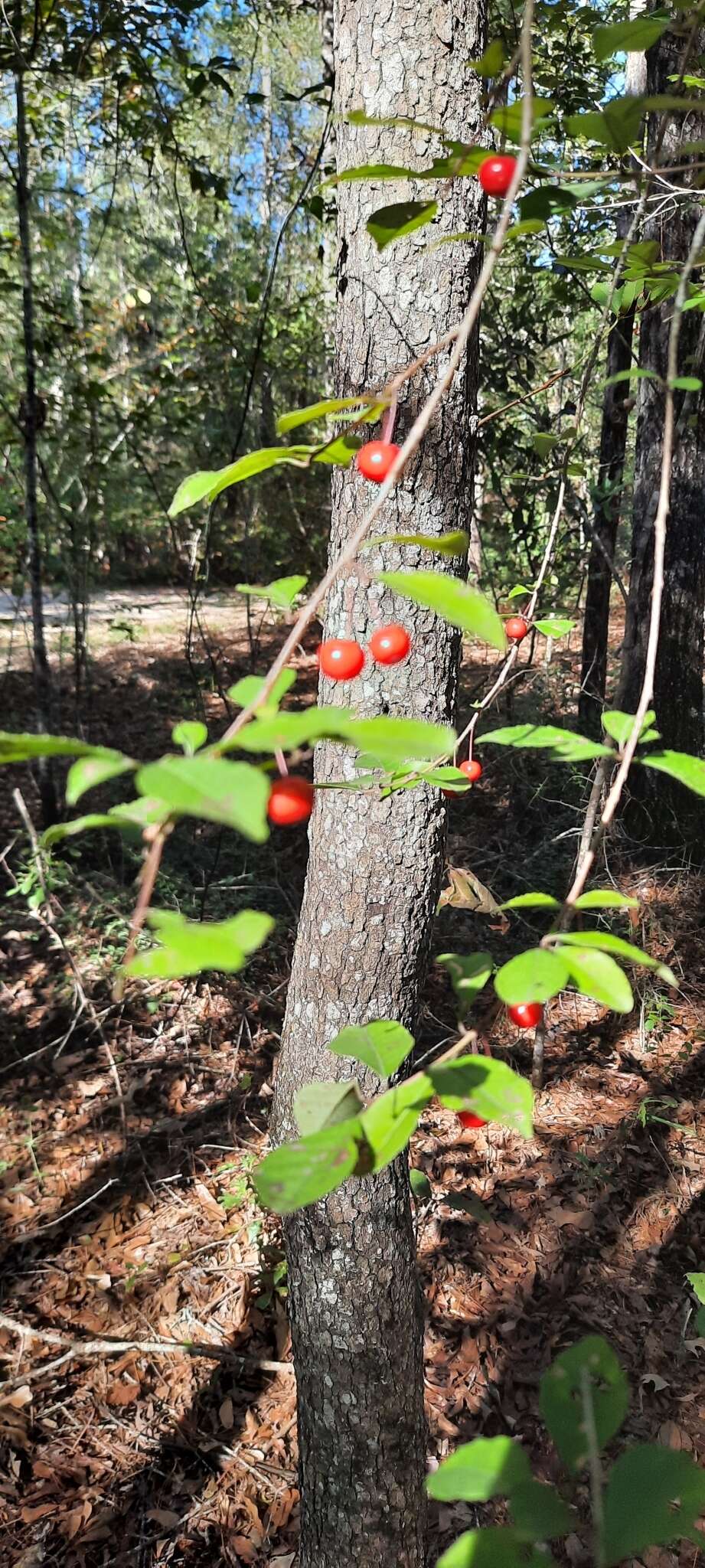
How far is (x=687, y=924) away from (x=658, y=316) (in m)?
2.54

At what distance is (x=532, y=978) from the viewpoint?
567 millimetres

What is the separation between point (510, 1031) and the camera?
340cm

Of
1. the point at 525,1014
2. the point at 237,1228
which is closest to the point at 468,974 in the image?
the point at 525,1014

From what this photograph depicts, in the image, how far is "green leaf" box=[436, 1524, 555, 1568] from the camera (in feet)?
1.80

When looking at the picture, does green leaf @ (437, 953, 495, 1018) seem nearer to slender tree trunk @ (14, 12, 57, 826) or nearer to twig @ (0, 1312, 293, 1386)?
twig @ (0, 1312, 293, 1386)

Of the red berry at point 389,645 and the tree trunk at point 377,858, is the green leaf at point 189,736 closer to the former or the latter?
the red berry at point 389,645

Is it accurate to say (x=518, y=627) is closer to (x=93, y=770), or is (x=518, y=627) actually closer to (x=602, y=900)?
(x=602, y=900)

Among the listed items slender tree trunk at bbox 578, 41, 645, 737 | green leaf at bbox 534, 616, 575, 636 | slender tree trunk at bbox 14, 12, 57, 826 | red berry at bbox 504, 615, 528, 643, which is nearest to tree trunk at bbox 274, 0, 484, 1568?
red berry at bbox 504, 615, 528, 643

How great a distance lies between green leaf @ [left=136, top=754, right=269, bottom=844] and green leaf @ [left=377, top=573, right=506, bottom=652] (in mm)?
172

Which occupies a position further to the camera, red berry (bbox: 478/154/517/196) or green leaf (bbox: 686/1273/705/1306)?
green leaf (bbox: 686/1273/705/1306)

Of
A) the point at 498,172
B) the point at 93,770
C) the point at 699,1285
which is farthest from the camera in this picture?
the point at 699,1285

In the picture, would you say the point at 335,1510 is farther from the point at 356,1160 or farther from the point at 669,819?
the point at 669,819

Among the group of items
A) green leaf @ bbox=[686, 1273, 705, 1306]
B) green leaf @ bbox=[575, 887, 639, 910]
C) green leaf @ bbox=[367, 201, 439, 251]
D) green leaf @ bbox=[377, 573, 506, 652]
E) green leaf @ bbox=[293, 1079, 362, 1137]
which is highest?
green leaf @ bbox=[367, 201, 439, 251]

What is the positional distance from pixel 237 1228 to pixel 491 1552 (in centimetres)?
225
